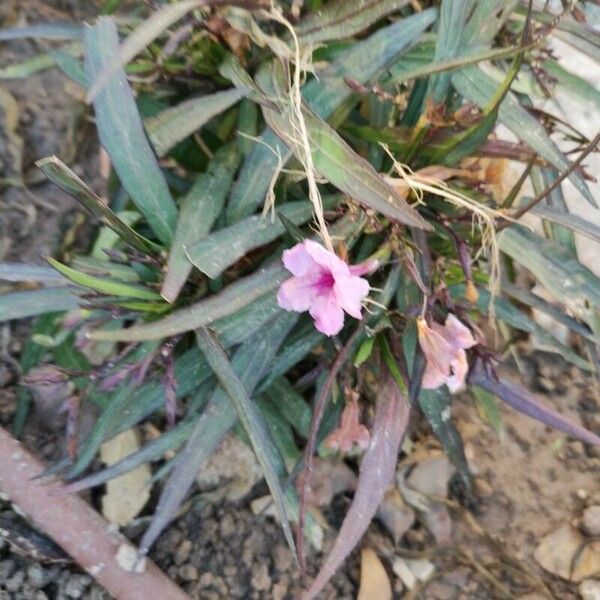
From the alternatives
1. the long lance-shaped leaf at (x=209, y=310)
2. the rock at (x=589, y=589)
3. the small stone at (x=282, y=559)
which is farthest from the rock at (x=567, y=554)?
the long lance-shaped leaf at (x=209, y=310)

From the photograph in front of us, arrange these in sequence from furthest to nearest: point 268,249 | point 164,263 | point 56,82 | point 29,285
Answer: point 56,82, point 29,285, point 268,249, point 164,263

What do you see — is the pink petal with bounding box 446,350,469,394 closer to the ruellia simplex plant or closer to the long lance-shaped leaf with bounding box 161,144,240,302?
the ruellia simplex plant

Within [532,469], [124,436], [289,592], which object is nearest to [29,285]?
[124,436]

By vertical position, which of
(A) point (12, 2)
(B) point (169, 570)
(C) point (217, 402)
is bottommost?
(B) point (169, 570)

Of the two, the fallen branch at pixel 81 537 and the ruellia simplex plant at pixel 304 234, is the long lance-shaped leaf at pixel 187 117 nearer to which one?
the ruellia simplex plant at pixel 304 234

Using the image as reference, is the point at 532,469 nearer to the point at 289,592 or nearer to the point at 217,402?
the point at 289,592

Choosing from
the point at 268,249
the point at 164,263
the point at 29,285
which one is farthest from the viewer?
the point at 29,285
